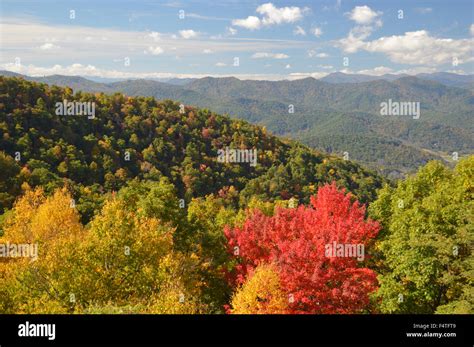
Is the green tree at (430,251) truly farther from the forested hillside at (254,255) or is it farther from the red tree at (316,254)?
the red tree at (316,254)

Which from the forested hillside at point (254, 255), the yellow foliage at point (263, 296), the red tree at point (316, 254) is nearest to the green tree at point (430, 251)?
the forested hillside at point (254, 255)

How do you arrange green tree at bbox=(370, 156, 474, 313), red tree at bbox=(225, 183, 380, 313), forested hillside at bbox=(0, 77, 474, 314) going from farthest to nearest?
red tree at bbox=(225, 183, 380, 313) < green tree at bbox=(370, 156, 474, 313) < forested hillside at bbox=(0, 77, 474, 314)

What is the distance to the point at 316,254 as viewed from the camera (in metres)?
22.8

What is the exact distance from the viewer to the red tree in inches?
862

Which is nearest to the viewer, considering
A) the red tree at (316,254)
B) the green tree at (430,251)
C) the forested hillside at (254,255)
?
the forested hillside at (254,255)

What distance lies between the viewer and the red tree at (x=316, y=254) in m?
21.9

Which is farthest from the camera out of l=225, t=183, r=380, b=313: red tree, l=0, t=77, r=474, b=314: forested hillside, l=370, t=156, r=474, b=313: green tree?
l=225, t=183, r=380, b=313: red tree

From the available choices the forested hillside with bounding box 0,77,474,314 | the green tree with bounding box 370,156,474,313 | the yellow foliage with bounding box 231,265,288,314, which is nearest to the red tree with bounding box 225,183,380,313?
the forested hillside with bounding box 0,77,474,314

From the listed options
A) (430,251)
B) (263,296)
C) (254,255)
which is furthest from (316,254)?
(430,251)

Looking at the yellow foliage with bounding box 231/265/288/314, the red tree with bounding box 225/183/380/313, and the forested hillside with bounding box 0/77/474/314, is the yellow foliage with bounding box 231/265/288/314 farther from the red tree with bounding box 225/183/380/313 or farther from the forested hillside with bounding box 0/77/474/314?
the red tree with bounding box 225/183/380/313
